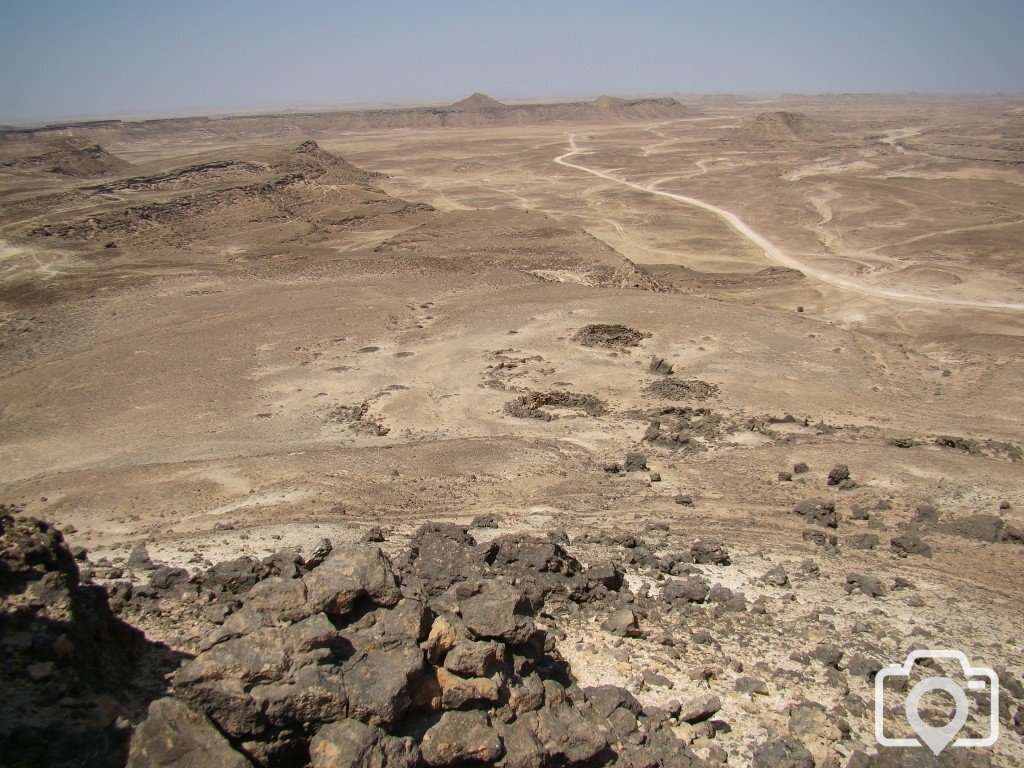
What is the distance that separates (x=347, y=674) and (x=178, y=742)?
5.00 feet

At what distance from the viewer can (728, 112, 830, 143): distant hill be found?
332ft

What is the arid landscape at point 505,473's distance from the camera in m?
6.98

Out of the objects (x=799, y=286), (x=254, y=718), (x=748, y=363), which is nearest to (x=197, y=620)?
(x=254, y=718)

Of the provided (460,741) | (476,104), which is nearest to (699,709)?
(460,741)

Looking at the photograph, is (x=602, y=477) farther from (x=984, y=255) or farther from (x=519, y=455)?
(x=984, y=255)

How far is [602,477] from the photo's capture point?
16.2 metres

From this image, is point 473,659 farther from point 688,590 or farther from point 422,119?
point 422,119

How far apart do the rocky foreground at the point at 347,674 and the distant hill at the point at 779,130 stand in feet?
351

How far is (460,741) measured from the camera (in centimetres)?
626

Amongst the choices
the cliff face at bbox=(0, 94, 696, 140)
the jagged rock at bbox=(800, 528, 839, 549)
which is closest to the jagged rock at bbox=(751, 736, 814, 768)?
the jagged rock at bbox=(800, 528, 839, 549)

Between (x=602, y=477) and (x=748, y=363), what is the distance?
10.7m

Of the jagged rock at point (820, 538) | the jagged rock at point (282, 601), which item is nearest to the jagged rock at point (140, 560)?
the jagged rock at point (282, 601)

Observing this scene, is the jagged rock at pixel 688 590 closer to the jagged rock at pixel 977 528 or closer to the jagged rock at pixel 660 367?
the jagged rock at pixel 977 528

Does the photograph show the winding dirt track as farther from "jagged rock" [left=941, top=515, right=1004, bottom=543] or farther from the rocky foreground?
the rocky foreground
